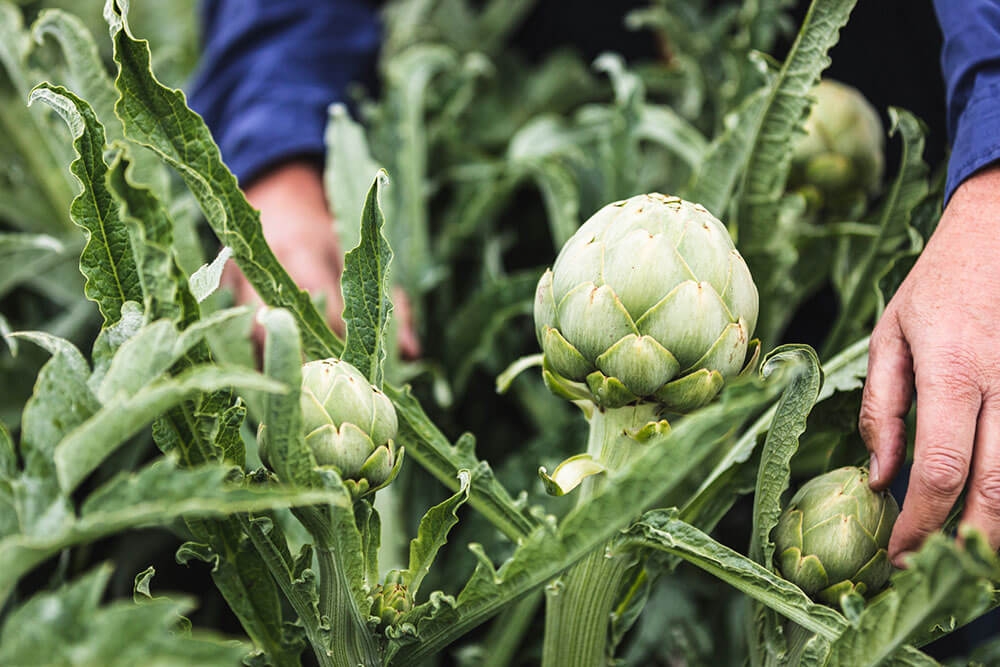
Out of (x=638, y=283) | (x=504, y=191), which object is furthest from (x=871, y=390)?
(x=504, y=191)

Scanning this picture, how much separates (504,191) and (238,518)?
1.75 feet

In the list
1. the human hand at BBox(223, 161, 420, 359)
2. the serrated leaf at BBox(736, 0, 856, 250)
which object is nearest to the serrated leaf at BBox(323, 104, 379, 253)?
the human hand at BBox(223, 161, 420, 359)

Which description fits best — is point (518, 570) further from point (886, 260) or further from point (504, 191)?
point (504, 191)

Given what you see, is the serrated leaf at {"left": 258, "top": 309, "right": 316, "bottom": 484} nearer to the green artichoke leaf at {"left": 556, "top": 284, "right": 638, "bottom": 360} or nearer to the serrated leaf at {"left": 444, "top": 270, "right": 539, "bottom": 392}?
the green artichoke leaf at {"left": 556, "top": 284, "right": 638, "bottom": 360}

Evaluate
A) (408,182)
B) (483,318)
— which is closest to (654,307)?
Answer: (483,318)

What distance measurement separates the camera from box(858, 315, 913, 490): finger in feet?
1.54

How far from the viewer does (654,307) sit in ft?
1.41

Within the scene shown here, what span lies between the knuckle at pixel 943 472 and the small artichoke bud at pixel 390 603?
0.86 feet

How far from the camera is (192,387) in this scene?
35cm

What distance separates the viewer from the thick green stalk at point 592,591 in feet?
1.61

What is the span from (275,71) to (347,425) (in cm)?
74

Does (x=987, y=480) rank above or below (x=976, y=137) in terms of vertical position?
below

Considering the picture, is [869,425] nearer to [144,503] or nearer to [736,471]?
[736,471]

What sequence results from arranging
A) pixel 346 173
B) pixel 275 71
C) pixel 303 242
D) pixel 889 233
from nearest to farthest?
pixel 889 233 → pixel 346 173 → pixel 303 242 → pixel 275 71
